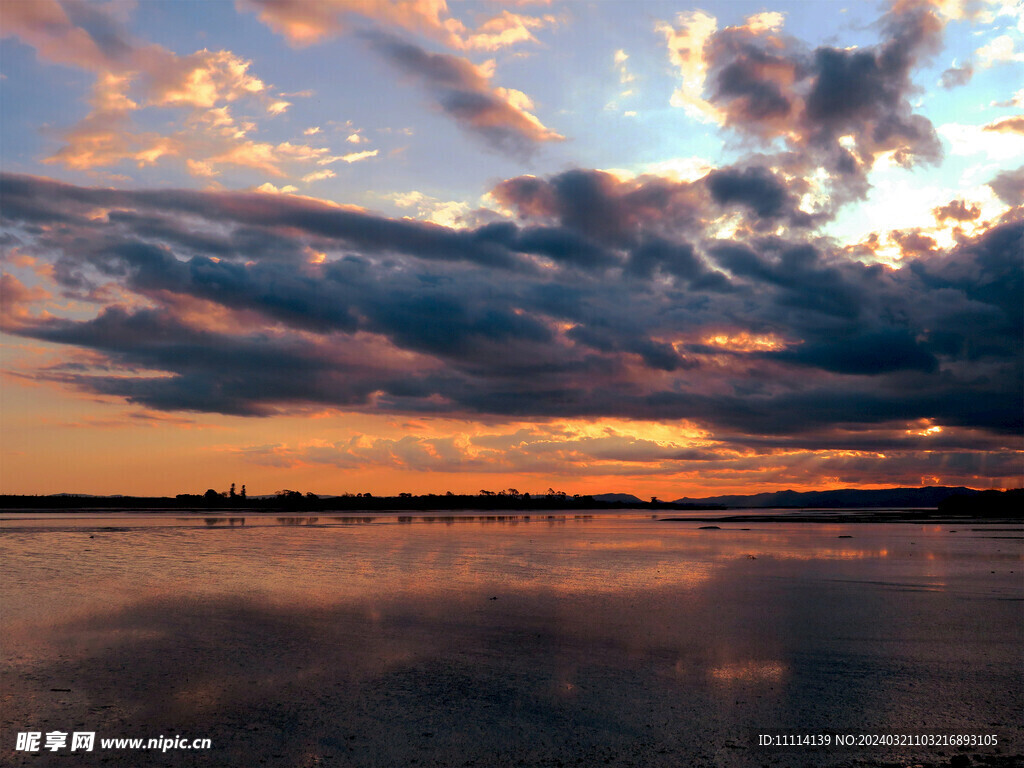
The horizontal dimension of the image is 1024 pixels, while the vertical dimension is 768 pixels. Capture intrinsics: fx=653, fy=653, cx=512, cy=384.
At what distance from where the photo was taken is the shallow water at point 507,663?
28.5 ft

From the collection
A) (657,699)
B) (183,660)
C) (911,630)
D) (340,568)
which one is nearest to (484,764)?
(657,699)

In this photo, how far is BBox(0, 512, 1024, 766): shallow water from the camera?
28.5 ft

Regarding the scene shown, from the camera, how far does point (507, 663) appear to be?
12156mm

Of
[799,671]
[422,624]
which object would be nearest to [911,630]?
[799,671]

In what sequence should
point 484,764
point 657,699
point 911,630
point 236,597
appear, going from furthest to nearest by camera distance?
point 236,597 → point 911,630 → point 657,699 → point 484,764

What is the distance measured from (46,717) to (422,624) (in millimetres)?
7589

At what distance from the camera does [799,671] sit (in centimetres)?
1176

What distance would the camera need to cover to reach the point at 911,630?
15.1 meters

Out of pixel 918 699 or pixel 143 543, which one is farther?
pixel 143 543

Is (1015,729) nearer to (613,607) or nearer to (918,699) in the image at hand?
(918,699)

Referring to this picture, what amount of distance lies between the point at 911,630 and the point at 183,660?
1568cm

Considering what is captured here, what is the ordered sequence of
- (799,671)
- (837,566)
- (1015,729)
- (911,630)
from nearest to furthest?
(1015,729)
(799,671)
(911,630)
(837,566)

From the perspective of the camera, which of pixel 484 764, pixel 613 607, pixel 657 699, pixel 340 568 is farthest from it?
pixel 340 568

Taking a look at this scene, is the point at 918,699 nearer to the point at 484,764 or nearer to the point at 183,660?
the point at 484,764
